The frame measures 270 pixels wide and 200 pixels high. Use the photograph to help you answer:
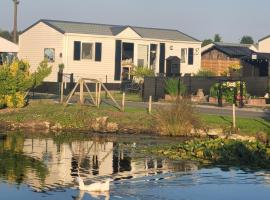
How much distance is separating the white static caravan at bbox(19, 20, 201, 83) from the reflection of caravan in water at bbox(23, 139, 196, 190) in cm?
3184

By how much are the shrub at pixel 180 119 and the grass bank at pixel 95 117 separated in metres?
0.83

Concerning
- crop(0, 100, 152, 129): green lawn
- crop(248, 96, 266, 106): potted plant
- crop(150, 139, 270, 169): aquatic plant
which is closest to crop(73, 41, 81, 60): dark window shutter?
crop(248, 96, 266, 106): potted plant

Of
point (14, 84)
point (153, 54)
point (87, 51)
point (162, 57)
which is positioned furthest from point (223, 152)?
point (162, 57)

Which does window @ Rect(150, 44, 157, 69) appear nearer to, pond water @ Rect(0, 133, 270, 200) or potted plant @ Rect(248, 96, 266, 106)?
potted plant @ Rect(248, 96, 266, 106)

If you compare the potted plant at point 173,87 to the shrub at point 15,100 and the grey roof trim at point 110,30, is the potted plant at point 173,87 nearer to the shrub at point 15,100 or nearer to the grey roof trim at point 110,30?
the shrub at point 15,100

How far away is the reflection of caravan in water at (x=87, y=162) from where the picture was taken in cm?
2355

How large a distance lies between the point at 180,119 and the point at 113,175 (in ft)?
38.1

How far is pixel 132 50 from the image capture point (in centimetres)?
6950

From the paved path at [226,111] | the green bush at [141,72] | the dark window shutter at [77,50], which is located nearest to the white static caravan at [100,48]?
the dark window shutter at [77,50]

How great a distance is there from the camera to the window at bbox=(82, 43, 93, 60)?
6506 cm

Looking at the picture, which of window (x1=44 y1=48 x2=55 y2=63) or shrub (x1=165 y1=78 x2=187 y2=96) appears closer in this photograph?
shrub (x1=165 y1=78 x2=187 y2=96)

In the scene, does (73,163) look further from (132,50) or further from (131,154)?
(132,50)

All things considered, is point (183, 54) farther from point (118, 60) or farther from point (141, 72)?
point (141, 72)

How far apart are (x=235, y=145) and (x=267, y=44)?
5011 cm
